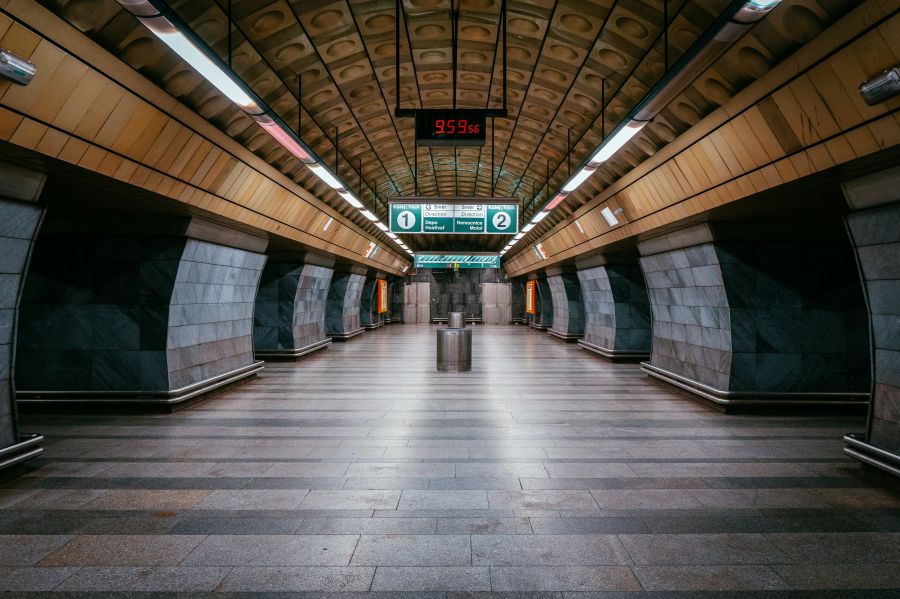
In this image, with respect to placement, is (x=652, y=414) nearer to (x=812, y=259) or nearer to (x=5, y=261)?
(x=812, y=259)

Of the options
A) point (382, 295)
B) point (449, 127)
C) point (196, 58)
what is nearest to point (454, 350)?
point (449, 127)

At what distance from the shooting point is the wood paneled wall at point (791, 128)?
3457 millimetres

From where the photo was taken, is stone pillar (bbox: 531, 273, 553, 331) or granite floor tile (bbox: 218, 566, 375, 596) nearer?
granite floor tile (bbox: 218, 566, 375, 596)

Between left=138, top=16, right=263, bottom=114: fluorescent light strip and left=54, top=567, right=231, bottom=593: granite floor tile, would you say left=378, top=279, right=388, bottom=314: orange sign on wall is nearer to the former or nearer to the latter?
left=138, top=16, right=263, bottom=114: fluorescent light strip

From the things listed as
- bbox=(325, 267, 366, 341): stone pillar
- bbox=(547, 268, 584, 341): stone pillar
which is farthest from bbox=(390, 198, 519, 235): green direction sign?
bbox=(325, 267, 366, 341): stone pillar

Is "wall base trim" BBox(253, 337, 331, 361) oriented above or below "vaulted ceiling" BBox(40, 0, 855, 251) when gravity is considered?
below

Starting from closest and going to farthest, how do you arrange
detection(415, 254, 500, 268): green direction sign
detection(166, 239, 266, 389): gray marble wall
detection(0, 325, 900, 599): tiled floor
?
detection(0, 325, 900, 599): tiled floor → detection(166, 239, 266, 389): gray marble wall → detection(415, 254, 500, 268): green direction sign

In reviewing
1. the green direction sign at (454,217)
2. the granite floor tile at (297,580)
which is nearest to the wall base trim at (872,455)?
the granite floor tile at (297,580)

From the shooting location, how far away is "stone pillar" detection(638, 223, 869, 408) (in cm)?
745

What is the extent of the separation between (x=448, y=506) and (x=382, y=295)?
82.3ft

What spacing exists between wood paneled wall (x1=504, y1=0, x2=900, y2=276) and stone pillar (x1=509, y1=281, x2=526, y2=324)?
25.3 meters

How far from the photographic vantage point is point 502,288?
1315 inches

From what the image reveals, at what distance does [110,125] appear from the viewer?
458cm

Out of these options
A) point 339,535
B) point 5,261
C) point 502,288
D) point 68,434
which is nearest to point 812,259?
point 339,535
